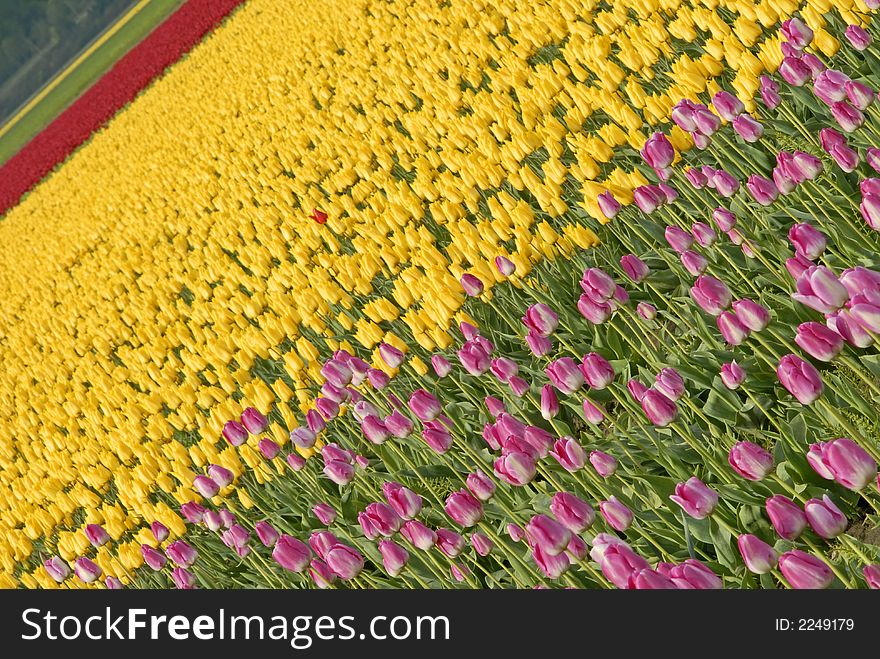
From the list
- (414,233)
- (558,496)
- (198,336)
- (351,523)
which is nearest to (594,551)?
(558,496)

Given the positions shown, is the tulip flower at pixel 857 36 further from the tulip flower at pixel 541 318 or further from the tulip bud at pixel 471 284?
the tulip bud at pixel 471 284

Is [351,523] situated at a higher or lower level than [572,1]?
lower

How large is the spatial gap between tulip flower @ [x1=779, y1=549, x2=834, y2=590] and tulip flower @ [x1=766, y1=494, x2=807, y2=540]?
86 millimetres

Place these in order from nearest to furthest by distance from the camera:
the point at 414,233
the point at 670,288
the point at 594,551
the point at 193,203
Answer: the point at 594,551 → the point at 670,288 → the point at 414,233 → the point at 193,203

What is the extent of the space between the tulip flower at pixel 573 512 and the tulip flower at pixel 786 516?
42cm

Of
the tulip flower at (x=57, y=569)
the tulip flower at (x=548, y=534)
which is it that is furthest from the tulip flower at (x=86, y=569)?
the tulip flower at (x=548, y=534)

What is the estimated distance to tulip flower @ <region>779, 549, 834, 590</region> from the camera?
1.67 metres

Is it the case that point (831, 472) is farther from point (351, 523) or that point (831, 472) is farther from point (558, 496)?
point (351, 523)

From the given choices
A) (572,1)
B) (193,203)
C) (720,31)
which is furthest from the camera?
(193,203)

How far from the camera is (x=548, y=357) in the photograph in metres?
3.81

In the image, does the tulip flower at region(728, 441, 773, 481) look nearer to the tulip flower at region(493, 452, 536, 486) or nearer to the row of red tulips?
the tulip flower at region(493, 452, 536, 486)

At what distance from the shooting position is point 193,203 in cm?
905

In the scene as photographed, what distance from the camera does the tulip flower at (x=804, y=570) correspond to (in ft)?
5.49
